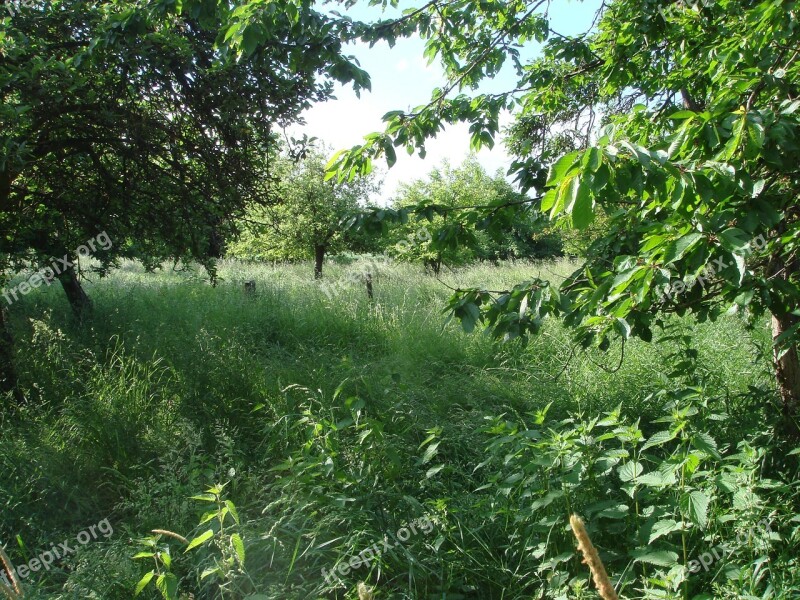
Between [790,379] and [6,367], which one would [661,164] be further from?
[6,367]

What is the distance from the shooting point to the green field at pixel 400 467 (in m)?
2.75

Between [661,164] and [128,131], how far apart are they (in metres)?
5.47

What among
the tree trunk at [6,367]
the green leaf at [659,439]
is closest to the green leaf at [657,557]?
the green leaf at [659,439]

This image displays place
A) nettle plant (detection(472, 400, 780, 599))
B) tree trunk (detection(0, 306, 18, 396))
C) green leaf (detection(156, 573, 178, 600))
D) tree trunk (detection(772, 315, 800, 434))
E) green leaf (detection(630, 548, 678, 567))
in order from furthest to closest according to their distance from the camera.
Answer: tree trunk (detection(0, 306, 18, 396)), tree trunk (detection(772, 315, 800, 434)), nettle plant (detection(472, 400, 780, 599)), green leaf (detection(630, 548, 678, 567)), green leaf (detection(156, 573, 178, 600))

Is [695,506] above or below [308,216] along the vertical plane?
below

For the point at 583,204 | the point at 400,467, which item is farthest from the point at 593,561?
the point at 400,467

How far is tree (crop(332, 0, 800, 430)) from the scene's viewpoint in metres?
2.05

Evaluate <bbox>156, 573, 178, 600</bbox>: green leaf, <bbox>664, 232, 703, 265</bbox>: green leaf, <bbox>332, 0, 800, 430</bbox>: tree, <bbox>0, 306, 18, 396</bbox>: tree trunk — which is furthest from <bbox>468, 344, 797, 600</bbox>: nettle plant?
<bbox>0, 306, 18, 396</bbox>: tree trunk

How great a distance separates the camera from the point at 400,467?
3.68 metres

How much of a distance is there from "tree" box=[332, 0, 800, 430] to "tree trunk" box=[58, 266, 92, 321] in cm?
581

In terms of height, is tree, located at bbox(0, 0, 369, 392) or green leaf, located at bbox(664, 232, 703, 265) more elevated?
tree, located at bbox(0, 0, 369, 392)

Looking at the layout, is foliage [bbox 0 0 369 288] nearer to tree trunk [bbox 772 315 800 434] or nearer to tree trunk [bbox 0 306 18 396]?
tree trunk [bbox 0 306 18 396]


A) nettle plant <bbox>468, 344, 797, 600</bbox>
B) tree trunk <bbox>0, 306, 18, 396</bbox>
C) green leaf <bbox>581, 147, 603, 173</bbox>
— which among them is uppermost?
green leaf <bbox>581, 147, 603, 173</bbox>

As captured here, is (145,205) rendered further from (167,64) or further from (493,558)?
(493,558)
